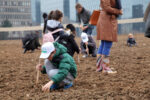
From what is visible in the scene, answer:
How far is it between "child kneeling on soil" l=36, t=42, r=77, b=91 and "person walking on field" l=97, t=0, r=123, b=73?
164 centimetres

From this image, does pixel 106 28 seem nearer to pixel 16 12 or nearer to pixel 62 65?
pixel 62 65

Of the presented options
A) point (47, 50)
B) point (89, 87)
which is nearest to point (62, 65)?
point (47, 50)

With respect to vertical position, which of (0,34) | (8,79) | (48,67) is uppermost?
(48,67)

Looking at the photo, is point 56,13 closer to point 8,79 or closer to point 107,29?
point 107,29

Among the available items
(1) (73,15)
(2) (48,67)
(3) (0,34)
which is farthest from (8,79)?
(1) (73,15)

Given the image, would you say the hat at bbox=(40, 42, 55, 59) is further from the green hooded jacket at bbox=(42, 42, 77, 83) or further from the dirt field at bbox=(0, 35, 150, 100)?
the dirt field at bbox=(0, 35, 150, 100)

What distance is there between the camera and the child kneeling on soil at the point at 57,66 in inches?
164

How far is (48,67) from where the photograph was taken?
4.53m

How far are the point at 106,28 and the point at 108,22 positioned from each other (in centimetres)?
13

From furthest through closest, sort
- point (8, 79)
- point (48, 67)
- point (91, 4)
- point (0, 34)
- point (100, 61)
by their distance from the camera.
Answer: point (91, 4), point (0, 34), point (100, 61), point (8, 79), point (48, 67)

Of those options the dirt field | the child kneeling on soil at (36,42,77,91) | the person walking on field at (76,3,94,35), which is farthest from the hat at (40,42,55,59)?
the person walking on field at (76,3,94,35)

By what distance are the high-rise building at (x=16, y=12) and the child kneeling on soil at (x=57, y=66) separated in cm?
13029

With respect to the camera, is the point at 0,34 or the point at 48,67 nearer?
the point at 48,67

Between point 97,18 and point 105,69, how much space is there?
1167mm
